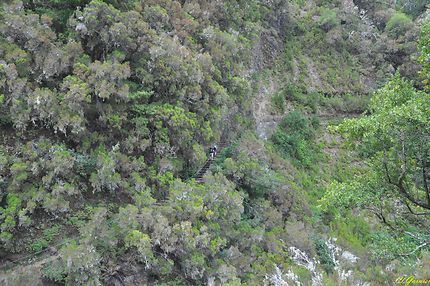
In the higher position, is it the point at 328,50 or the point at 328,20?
the point at 328,20

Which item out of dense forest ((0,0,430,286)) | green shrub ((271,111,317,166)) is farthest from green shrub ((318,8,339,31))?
dense forest ((0,0,430,286))

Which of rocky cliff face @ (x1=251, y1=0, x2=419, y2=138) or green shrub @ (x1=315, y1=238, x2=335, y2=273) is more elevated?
rocky cliff face @ (x1=251, y1=0, x2=419, y2=138)

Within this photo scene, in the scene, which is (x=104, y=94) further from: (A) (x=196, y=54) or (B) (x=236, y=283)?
(B) (x=236, y=283)

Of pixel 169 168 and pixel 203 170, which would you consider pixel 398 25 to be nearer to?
pixel 203 170

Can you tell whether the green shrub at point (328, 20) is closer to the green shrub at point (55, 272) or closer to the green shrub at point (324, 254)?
the green shrub at point (324, 254)

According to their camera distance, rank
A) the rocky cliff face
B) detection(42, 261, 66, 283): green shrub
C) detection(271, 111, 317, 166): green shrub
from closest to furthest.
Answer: detection(42, 261, 66, 283): green shrub < detection(271, 111, 317, 166): green shrub < the rocky cliff face

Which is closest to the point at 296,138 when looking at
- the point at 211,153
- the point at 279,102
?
the point at 279,102

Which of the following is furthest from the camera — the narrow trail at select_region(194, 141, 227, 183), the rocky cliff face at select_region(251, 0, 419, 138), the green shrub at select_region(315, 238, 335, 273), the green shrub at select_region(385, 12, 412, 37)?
the green shrub at select_region(385, 12, 412, 37)

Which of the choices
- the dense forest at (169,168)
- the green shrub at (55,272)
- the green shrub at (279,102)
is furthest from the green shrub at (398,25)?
the green shrub at (55,272)

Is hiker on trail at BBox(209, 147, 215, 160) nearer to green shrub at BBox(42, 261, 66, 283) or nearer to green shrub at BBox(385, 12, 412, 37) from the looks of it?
green shrub at BBox(42, 261, 66, 283)
